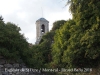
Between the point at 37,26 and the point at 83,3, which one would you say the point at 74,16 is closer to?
the point at 83,3

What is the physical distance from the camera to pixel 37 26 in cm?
4538

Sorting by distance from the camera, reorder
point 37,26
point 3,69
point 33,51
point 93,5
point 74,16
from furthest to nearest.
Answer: point 37,26
point 74,16
point 93,5
point 33,51
point 3,69

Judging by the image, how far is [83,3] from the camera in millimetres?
10992

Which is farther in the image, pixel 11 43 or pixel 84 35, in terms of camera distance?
pixel 84 35

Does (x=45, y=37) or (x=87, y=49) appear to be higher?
(x=45, y=37)

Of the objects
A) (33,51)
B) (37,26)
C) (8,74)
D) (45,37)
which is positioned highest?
(37,26)

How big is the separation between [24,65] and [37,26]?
3653 centimetres

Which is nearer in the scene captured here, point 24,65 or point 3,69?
point 3,69

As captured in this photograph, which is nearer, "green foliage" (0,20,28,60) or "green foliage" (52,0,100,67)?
"green foliage" (0,20,28,60)

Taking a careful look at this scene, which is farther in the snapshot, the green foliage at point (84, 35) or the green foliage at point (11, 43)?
→ the green foliage at point (84, 35)

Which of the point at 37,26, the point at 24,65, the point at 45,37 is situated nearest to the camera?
the point at 24,65

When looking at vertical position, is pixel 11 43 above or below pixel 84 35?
below

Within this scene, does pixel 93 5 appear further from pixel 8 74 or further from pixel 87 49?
pixel 8 74

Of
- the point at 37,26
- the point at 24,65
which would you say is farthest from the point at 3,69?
the point at 37,26
